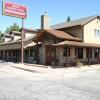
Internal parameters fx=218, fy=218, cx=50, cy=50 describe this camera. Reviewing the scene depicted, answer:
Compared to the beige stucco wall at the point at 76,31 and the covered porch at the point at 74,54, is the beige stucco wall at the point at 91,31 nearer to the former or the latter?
the beige stucco wall at the point at 76,31

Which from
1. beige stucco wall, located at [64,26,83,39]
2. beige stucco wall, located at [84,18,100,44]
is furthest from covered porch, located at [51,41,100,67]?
beige stucco wall, located at [64,26,83,39]

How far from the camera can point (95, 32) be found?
32812mm

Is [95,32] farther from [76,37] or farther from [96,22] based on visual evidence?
[76,37]

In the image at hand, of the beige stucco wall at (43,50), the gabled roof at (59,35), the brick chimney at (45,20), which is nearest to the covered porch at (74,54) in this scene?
the gabled roof at (59,35)

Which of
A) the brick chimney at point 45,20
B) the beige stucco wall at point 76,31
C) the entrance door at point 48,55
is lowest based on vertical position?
the entrance door at point 48,55

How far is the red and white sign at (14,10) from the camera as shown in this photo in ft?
101

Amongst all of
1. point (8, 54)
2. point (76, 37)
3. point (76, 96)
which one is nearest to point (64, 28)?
point (76, 37)

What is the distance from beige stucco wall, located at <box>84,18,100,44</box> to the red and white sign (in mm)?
9299

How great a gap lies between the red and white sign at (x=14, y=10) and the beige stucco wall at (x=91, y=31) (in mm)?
9299

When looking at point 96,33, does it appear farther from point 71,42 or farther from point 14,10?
point 14,10

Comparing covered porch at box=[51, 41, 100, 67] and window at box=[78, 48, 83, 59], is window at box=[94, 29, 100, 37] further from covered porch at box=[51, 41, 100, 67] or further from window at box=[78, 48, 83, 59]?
window at box=[78, 48, 83, 59]

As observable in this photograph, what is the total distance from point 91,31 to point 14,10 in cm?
1162

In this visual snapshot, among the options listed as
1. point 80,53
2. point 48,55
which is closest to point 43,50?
point 48,55

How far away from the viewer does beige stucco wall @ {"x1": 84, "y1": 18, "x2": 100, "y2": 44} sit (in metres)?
31.0
